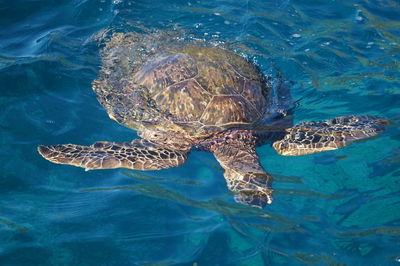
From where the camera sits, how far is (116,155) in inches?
193

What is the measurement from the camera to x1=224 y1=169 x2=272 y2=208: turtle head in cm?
455

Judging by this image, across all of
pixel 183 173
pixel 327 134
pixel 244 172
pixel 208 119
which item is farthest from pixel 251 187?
pixel 327 134

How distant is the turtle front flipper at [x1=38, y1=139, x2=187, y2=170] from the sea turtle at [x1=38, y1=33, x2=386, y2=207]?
0.01 meters

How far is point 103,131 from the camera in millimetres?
5586

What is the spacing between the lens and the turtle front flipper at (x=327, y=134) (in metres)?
5.49

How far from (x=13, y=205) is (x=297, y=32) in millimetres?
7127

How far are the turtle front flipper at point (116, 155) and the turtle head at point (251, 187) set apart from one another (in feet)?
2.63

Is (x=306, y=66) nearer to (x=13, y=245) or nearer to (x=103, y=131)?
(x=103, y=131)

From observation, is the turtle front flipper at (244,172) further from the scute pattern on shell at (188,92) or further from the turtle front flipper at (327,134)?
the turtle front flipper at (327,134)

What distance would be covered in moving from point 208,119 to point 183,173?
0.95m

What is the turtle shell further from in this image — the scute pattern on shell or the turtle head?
the turtle head

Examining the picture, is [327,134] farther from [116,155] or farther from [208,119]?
[116,155]

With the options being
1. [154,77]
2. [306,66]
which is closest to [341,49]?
[306,66]

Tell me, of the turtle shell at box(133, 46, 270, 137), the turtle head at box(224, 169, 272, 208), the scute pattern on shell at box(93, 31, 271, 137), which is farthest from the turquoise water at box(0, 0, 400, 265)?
the turtle shell at box(133, 46, 270, 137)
